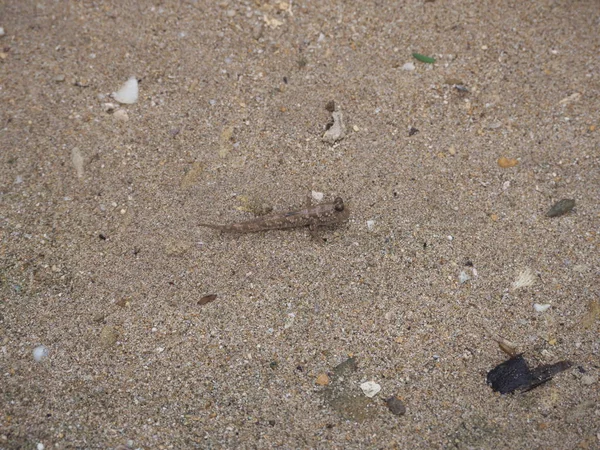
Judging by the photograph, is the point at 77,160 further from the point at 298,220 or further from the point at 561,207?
the point at 561,207

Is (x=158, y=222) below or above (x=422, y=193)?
below

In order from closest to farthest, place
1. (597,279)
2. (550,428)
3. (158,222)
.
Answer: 1. (550,428)
2. (597,279)
3. (158,222)

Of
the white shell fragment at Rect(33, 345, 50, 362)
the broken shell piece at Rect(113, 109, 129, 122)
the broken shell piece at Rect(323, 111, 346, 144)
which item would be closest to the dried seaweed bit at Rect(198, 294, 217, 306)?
the white shell fragment at Rect(33, 345, 50, 362)

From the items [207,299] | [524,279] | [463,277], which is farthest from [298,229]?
[524,279]

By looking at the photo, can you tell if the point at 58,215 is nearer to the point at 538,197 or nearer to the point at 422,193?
the point at 422,193

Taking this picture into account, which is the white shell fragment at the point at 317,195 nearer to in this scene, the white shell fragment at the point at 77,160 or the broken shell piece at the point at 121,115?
the broken shell piece at the point at 121,115

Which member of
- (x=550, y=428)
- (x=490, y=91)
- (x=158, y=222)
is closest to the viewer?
(x=550, y=428)

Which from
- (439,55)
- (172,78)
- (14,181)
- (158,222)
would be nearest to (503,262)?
(439,55)

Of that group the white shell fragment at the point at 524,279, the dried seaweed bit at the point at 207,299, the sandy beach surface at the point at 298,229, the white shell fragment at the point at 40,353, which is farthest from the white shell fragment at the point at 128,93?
the white shell fragment at the point at 524,279
